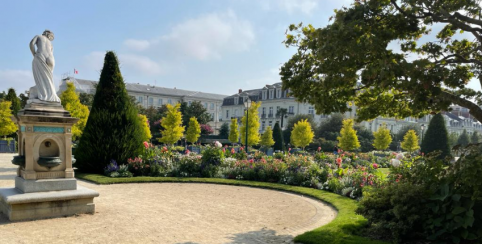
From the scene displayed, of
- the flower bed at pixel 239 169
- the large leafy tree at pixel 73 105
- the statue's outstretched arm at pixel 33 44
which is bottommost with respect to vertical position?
the flower bed at pixel 239 169

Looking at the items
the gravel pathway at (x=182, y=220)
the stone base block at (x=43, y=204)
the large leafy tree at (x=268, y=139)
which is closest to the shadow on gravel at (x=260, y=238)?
the gravel pathway at (x=182, y=220)

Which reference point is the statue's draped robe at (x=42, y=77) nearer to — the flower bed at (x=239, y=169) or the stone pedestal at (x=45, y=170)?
the stone pedestal at (x=45, y=170)

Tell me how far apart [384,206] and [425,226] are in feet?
2.73

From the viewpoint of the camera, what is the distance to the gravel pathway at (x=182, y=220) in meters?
6.19

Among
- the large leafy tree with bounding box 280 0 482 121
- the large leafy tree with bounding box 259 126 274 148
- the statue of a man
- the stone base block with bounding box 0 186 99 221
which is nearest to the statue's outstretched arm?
the statue of a man

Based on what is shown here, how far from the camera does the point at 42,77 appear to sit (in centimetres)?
802

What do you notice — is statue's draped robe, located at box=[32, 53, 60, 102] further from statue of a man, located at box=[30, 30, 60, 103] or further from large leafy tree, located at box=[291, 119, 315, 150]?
large leafy tree, located at box=[291, 119, 315, 150]

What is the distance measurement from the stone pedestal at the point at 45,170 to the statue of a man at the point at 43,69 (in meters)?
0.27

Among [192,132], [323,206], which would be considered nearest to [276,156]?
[323,206]

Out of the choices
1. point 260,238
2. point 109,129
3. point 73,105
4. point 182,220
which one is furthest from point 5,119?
point 260,238

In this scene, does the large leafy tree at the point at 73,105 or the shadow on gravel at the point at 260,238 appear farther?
the large leafy tree at the point at 73,105

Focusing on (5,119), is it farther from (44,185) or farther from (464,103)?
(464,103)

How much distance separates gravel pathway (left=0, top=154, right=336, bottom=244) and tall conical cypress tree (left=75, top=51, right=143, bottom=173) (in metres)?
4.73

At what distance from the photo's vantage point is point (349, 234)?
622cm
